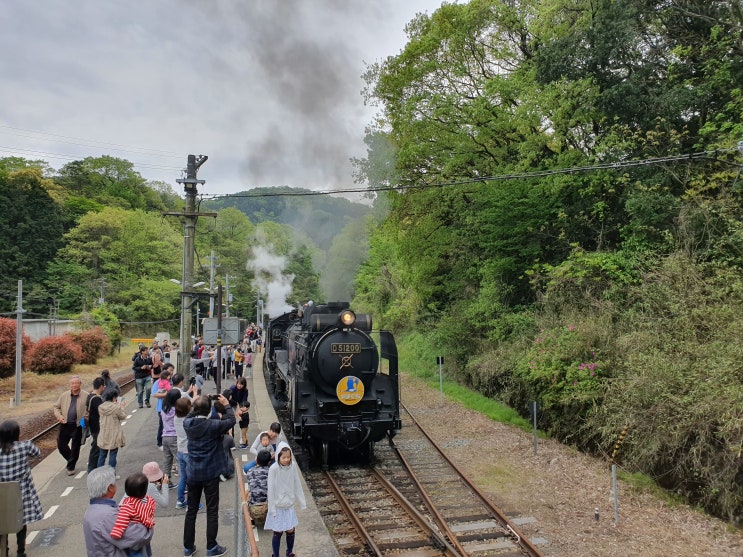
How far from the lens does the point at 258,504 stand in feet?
20.6

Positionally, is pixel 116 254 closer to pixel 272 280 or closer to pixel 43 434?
pixel 272 280

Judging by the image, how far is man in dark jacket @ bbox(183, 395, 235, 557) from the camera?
552 cm

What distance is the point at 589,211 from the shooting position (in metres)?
14.7

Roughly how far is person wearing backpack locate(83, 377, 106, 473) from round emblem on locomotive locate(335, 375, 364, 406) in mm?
3975

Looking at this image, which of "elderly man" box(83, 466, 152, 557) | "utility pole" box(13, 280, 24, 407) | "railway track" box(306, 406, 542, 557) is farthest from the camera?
"utility pole" box(13, 280, 24, 407)

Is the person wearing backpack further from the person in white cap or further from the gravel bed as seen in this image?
the gravel bed

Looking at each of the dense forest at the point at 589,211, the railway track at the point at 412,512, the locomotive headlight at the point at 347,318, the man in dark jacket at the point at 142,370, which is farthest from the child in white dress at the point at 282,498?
the man in dark jacket at the point at 142,370

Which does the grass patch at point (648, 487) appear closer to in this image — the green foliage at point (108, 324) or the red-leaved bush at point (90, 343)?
the red-leaved bush at point (90, 343)

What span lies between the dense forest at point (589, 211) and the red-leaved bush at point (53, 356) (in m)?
16.5

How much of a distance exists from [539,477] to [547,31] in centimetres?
1279

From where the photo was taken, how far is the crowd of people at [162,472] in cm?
389

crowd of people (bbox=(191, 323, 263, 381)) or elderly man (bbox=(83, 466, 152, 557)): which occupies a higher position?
elderly man (bbox=(83, 466, 152, 557))

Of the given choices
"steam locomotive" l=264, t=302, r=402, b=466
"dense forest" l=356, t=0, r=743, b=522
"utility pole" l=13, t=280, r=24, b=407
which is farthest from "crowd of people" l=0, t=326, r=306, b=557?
"utility pole" l=13, t=280, r=24, b=407

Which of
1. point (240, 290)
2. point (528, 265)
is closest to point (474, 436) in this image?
→ point (528, 265)
